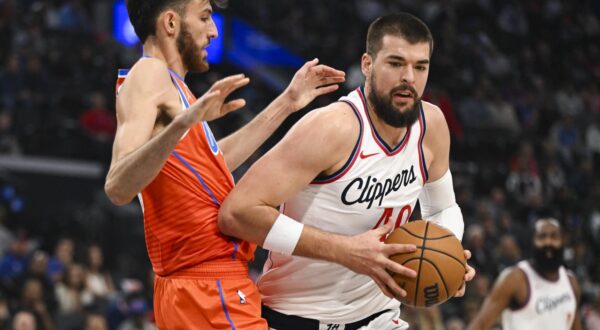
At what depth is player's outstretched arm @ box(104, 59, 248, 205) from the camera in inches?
130

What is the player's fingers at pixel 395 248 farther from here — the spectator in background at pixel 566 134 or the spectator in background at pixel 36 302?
the spectator in background at pixel 566 134

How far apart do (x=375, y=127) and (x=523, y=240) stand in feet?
29.4

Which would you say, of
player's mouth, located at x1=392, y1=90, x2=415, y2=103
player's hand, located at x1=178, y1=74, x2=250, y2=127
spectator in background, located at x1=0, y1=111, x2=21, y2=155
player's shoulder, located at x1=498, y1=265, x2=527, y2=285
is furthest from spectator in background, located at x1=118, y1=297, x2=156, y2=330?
player's hand, located at x1=178, y1=74, x2=250, y2=127

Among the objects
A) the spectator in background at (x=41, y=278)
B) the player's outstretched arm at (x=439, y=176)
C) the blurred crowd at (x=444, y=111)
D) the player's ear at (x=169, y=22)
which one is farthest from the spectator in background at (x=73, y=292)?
the player's ear at (x=169, y=22)

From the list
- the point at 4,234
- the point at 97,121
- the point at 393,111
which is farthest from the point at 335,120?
the point at 97,121

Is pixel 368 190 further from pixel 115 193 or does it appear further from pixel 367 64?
pixel 115 193

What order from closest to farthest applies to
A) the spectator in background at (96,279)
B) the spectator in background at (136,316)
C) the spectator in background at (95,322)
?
the spectator in background at (95,322)
the spectator in background at (136,316)
the spectator in background at (96,279)

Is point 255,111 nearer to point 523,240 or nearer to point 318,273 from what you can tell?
point 523,240

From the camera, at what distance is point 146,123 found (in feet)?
11.4

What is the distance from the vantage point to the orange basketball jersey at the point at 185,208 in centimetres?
373

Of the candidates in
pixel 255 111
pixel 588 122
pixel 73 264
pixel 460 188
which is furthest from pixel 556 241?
pixel 588 122

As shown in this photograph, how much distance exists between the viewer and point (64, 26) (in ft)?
47.4

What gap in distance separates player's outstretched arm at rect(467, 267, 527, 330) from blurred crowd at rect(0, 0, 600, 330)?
2412mm

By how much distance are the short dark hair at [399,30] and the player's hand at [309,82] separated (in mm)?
325
